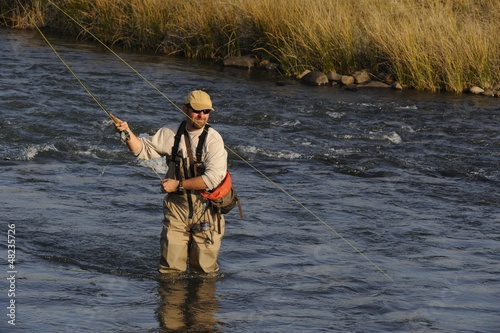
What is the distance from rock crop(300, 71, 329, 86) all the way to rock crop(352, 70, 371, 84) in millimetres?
513

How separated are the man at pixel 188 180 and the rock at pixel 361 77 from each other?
10633 mm

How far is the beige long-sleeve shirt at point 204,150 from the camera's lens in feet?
24.1

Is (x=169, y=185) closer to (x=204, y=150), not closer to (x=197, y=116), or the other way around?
(x=204, y=150)

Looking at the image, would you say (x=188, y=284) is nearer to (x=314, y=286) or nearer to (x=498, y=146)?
(x=314, y=286)

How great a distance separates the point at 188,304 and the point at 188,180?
3.35 feet

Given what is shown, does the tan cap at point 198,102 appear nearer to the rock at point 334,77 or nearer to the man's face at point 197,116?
the man's face at point 197,116

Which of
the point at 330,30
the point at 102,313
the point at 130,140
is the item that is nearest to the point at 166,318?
the point at 102,313

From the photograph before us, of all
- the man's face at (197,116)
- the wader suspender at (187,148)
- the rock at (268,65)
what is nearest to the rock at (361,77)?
the rock at (268,65)

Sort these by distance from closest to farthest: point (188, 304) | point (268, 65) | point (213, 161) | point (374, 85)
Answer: point (213, 161) < point (188, 304) < point (374, 85) < point (268, 65)

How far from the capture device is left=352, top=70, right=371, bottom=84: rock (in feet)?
59.3

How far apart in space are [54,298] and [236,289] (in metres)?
1.45

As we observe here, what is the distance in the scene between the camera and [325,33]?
18.2 m

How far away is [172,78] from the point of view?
17.7 m

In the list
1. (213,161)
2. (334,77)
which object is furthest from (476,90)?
(213,161)
